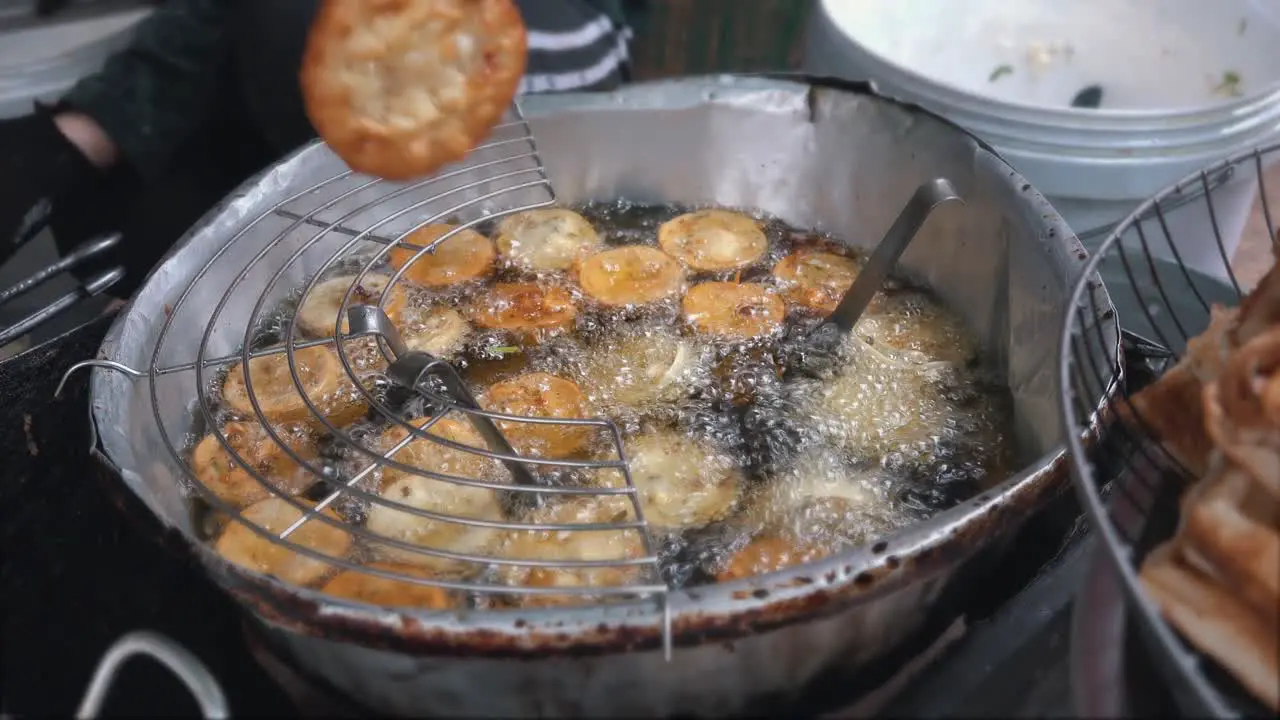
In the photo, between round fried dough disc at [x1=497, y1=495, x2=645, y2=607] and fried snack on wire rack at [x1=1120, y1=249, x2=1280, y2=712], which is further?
round fried dough disc at [x1=497, y1=495, x2=645, y2=607]

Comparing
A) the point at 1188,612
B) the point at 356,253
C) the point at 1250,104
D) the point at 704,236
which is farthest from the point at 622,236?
the point at 1250,104

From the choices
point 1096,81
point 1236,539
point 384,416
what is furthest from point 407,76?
point 1096,81

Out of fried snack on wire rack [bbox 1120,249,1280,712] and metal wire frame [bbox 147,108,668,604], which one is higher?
fried snack on wire rack [bbox 1120,249,1280,712]

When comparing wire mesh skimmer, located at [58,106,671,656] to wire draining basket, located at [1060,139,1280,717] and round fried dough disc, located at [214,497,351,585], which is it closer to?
round fried dough disc, located at [214,497,351,585]

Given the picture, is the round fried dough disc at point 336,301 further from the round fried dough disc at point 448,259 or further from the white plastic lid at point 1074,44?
the white plastic lid at point 1074,44

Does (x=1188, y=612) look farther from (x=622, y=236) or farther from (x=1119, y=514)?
(x=622, y=236)

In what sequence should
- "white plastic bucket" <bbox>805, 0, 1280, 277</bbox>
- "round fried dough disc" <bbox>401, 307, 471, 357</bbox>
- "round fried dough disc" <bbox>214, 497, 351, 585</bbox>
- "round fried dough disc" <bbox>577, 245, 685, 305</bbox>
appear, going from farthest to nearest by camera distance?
"white plastic bucket" <bbox>805, 0, 1280, 277</bbox> < "round fried dough disc" <bbox>577, 245, 685, 305</bbox> < "round fried dough disc" <bbox>401, 307, 471, 357</bbox> < "round fried dough disc" <bbox>214, 497, 351, 585</bbox>

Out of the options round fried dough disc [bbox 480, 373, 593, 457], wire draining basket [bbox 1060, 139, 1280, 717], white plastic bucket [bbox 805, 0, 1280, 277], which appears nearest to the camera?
wire draining basket [bbox 1060, 139, 1280, 717]

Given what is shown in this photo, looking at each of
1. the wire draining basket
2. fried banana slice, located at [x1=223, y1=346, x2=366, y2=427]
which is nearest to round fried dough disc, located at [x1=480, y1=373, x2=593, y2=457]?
fried banana slice, located at [x1=223, y1=346, x2=366, y2=427]
